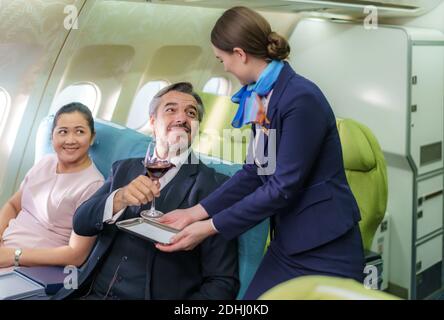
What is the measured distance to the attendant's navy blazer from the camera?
6.64 ft

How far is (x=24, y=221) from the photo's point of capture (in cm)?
224

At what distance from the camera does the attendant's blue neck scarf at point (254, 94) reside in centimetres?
210

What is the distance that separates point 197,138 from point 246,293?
1.90 ft

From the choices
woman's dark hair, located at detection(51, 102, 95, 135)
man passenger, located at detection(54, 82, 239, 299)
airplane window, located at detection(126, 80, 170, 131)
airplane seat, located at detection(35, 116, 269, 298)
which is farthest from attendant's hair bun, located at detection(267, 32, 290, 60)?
woman's dark hair, located at detection(51, 102, 95, 135)

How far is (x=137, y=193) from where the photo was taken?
2230 mm

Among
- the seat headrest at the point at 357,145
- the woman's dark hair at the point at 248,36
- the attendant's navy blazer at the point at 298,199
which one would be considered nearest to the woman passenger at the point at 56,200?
the attendant's navy blazer at the point at 298,199

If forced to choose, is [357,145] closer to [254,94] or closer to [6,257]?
[254,94]

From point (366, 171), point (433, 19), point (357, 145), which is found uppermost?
point (433, 19)

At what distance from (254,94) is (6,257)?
3.36 feet

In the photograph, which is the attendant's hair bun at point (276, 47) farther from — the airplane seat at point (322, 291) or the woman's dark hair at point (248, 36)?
the airplane seat at point (322, 291)

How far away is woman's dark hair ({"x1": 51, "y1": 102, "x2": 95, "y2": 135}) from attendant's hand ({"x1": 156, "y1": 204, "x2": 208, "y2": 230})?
0.41 m

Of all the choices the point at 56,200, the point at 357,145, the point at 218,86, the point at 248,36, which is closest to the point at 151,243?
the point at 56,200

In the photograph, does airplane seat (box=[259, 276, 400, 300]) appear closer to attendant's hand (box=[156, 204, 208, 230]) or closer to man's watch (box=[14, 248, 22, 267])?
attendant's hand (box=[156, 204, 208, 230])
